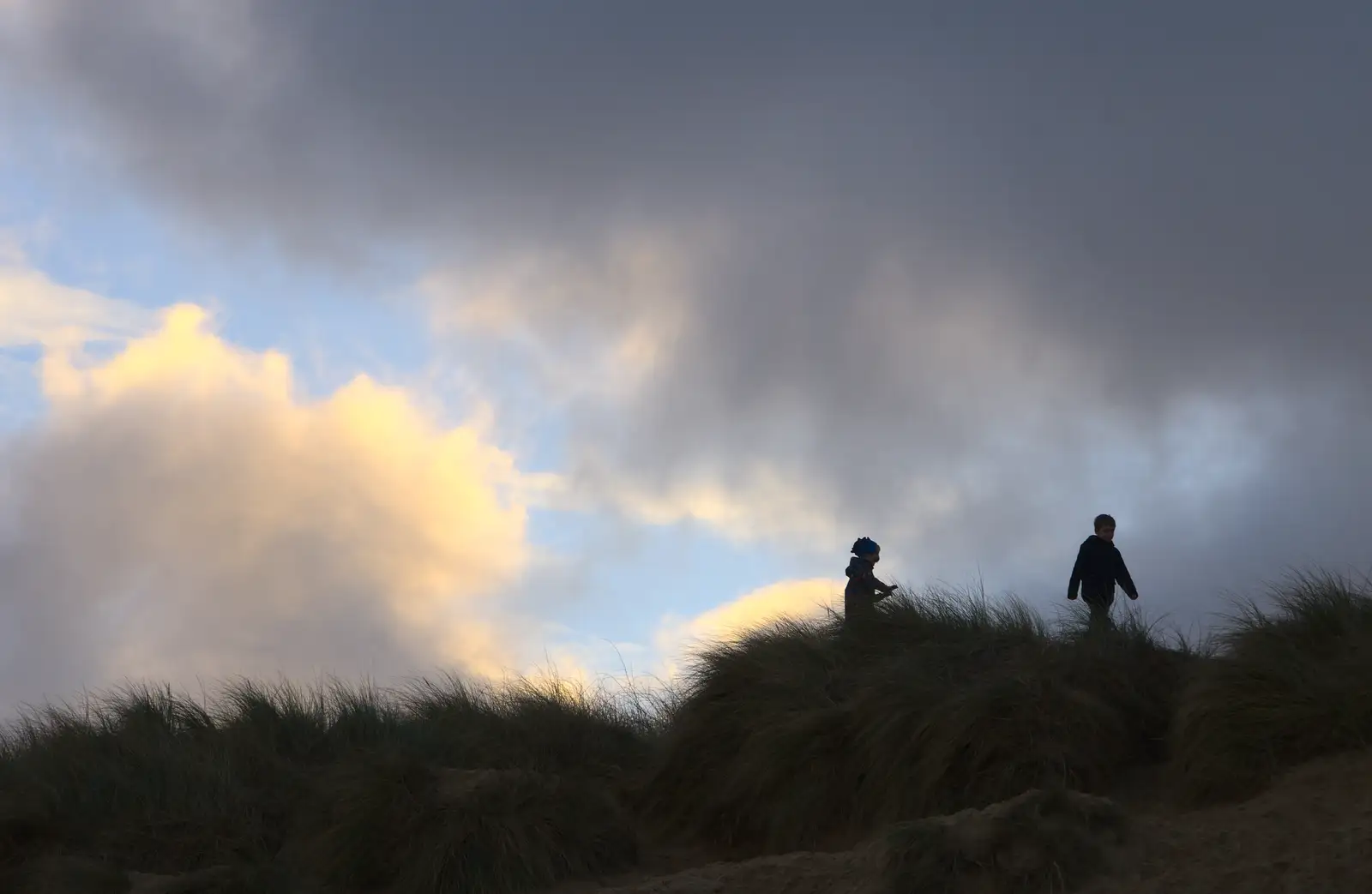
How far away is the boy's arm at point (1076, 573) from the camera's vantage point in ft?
44.8

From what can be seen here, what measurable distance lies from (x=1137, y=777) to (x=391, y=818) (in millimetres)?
5667

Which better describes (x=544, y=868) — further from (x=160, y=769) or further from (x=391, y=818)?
(x=160, y=769)

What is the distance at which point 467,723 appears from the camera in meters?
13.4

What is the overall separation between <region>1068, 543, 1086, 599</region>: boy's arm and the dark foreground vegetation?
2.11 meters

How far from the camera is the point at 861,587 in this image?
1366cm

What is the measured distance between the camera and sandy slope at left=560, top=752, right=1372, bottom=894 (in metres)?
7.46

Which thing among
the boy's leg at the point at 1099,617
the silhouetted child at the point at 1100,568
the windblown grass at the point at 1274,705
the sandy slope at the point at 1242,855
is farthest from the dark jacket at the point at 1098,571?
the sandy slope at the point at 1242,855

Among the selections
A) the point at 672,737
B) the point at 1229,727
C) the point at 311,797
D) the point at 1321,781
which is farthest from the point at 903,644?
the point at 311,797

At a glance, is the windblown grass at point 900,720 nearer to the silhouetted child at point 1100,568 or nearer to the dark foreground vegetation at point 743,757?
the dark foreground vegetation at point 743,757

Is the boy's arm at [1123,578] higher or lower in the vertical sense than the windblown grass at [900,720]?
higher

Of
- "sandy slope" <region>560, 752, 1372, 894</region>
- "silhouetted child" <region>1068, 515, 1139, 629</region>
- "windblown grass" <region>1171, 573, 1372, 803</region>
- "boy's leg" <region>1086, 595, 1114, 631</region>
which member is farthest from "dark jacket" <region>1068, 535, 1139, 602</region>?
"sandy slope" <region>560, 752, 1372, 894</region>

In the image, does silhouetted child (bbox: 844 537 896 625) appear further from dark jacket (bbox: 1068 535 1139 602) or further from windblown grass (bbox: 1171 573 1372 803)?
windblown grass (bbox: 1171 573 1372 803)

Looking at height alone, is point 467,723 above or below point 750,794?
above

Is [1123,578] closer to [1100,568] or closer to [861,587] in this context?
[1100,568]
